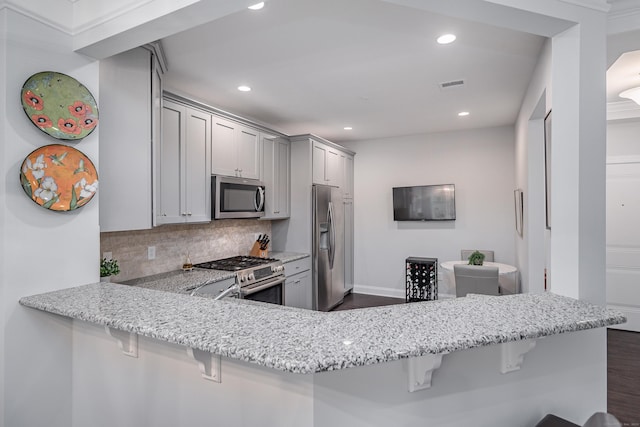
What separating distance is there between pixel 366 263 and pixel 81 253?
441 centimetres

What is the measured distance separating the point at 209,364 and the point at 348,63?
2.25 meters

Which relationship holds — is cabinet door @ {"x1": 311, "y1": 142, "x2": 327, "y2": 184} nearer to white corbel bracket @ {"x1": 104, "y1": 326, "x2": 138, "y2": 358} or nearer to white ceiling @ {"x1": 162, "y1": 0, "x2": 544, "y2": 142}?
white ceiling @ {"x1": 162, "y1": 0, "x2": 544, "y2": 142}

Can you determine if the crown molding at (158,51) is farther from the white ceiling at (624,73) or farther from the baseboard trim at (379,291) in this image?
the baseboard trim at (379,291)

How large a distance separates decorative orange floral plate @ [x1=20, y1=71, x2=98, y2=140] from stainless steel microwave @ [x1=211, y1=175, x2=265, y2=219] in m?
1.48

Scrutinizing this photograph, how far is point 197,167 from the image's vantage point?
120 inches

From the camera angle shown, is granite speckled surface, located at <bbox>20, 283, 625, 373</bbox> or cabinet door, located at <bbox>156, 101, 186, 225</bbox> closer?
granite speckled surface, located at <bbox>20, 283, 625, 373</bbox>

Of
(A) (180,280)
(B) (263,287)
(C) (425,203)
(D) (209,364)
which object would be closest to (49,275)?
(D) (209,364)

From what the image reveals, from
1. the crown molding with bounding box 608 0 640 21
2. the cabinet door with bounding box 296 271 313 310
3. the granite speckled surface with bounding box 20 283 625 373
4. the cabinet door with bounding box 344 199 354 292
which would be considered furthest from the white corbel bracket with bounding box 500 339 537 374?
the cabinet door with bounding box 344 199 354 292

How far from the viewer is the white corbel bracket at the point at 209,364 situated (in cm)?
129

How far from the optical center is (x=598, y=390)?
4.67ft

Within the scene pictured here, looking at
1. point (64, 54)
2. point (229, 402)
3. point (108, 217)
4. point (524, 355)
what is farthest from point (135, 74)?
point (524, 355)

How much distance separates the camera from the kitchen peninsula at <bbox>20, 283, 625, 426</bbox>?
3.20ft

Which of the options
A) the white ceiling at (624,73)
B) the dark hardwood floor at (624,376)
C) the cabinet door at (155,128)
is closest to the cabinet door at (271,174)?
the cabinet door at (155,128)

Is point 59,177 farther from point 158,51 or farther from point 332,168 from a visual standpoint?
point 332,168
